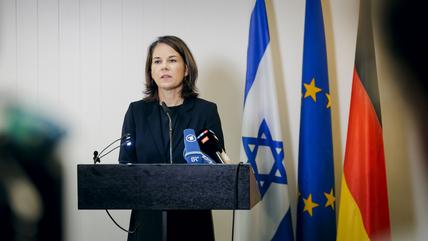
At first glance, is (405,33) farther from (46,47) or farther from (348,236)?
(46,47)

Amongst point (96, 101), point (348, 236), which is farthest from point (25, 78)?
point (348, 236)

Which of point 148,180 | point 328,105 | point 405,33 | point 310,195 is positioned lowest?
point 310,195

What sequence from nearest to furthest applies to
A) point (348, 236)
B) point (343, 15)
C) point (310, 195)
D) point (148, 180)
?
point (148, 180) → point (348, 236) → point (310, 195) → point (343, 15)

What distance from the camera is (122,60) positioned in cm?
384

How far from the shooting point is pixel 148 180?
5.77ft

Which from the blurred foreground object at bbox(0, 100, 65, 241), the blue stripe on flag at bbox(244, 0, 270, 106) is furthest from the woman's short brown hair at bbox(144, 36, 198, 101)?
the blurred foreground object at bbox(0, 100, 65, 241)

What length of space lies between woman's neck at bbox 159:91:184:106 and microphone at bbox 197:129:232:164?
2.13 feet

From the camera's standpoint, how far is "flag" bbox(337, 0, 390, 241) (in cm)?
317

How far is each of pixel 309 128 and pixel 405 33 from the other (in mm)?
923

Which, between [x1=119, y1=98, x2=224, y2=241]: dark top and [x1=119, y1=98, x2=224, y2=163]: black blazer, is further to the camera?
[x1=119, y1=98, x2=224, y2=163]: black blazer

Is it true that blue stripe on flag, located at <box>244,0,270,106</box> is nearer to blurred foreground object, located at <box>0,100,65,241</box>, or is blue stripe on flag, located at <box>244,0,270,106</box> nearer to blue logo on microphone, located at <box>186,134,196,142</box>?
blurred foreground object, located at <box>0,100,65,241</box>

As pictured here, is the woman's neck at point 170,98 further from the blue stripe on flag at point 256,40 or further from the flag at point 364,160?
the flag at point 364,160

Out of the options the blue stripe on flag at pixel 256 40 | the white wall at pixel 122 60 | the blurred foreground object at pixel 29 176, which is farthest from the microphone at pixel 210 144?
the blurred foreground object at pixel 29 176

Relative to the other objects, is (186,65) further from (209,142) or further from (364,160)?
(364,160)
